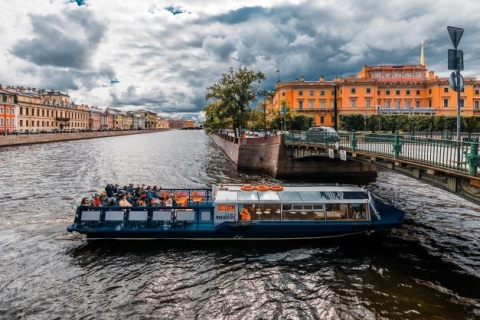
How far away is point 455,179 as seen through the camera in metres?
14.3

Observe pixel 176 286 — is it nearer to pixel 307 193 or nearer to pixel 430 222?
pixel 307 193

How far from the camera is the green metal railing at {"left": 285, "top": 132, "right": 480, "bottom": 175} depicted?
13.5m

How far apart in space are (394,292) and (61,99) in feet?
A: 573

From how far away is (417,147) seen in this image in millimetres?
17859

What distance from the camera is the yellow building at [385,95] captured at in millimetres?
94438

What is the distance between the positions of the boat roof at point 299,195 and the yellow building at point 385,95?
7555 centimetres

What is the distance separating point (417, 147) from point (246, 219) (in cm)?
1000

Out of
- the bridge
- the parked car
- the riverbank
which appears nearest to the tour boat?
the bridge

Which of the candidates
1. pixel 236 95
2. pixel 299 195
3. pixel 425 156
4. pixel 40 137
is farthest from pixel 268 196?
pixel 40 137

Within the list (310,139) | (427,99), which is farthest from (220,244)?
(427,99)

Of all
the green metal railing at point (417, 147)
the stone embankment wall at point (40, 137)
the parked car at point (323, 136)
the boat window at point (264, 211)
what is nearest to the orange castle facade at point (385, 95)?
the parked car at point (323, 136)

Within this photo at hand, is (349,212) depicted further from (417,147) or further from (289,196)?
(417,147)

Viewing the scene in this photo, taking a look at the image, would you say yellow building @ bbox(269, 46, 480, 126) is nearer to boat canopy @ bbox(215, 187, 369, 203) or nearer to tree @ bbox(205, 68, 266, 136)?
tree @ bbox(205, 68, 266, 136)

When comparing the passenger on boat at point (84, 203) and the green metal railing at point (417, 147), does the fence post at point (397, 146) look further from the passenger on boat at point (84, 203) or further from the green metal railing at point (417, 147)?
the passenger on boat at point (84, 203)
